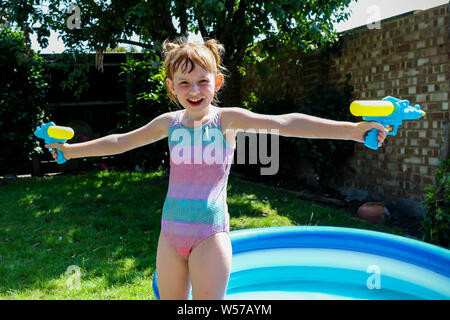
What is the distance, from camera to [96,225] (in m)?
4.89

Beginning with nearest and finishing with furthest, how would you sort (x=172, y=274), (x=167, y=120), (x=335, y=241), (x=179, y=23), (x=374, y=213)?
(x=172, y=274) < (x=167, y=120) < (x=335, y=241) < (x=374, y=213) < (x=179, y=23)

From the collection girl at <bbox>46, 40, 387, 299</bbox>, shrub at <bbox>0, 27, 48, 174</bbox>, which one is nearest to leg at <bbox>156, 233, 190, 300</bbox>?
girl at <bbox>46, 40, 387, 299</bbox>

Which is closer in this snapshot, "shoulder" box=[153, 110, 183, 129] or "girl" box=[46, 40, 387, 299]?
"girl" box=[46, 40, 387, 299]

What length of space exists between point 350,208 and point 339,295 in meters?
2.53

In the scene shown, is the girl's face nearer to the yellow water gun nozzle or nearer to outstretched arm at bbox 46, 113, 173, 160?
outstretched arm at bbox 46, 113, 173, 160

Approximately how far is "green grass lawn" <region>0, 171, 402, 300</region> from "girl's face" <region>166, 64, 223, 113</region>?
1.69m

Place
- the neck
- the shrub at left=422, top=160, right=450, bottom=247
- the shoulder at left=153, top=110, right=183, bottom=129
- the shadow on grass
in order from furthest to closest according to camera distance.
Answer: the shrub at left=422, top=160, right=450, bottom=247 < the shadow on grass < the shoulder at left=153, top=110, right=183, bottom=129 < the neck

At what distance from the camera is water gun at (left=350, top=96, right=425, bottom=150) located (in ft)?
6.10

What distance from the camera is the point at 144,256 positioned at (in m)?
3.97

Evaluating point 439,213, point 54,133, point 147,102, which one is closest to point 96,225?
point 147,102

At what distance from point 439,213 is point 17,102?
6899 millimetres

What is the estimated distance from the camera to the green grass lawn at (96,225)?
3369 millimetres

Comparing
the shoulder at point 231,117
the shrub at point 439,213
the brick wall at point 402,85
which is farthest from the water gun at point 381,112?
the brick wall at point 402,85

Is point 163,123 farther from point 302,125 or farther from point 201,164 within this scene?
point 302,125
